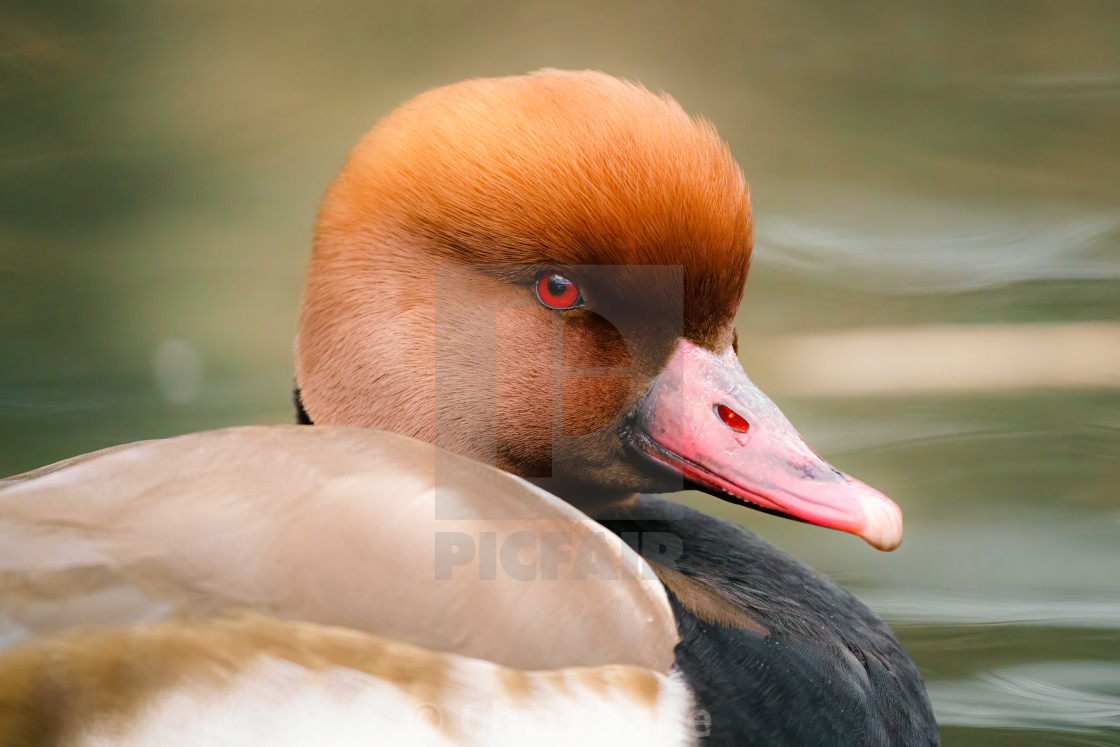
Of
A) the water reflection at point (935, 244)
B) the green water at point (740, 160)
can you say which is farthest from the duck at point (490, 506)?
the water reflection at point (935, 244)

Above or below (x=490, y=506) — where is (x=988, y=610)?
below

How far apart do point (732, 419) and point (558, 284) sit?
219 mm

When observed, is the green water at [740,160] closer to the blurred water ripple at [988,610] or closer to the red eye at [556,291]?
the blurred water ripple at [988,610]

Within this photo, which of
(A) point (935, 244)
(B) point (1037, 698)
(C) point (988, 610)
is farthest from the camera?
(A) point (935, 244)

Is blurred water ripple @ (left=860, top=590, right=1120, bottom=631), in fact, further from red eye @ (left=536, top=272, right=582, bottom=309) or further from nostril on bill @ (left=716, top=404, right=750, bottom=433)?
red eye @ (left=536, top=272, right=582, bottom=309)

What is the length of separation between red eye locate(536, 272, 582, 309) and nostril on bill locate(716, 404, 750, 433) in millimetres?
179

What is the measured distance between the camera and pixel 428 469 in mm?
951

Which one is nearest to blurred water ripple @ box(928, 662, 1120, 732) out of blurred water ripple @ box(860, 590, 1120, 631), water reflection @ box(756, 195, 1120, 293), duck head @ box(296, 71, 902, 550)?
blurred water ripple @ box(860, 590, 1120, 631)

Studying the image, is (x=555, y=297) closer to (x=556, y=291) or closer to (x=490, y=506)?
(x=556, y=291)

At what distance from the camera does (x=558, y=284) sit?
112 centimetres

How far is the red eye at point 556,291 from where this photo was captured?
3.68ft

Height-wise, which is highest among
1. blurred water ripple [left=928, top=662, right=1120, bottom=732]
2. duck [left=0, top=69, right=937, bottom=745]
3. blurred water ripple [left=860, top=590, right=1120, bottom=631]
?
duck [left=0, top=69, right=937, bottom=745]

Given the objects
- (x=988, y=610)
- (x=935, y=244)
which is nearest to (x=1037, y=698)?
(x=988, y=610)

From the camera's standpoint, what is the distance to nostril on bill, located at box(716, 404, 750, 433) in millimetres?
1120
